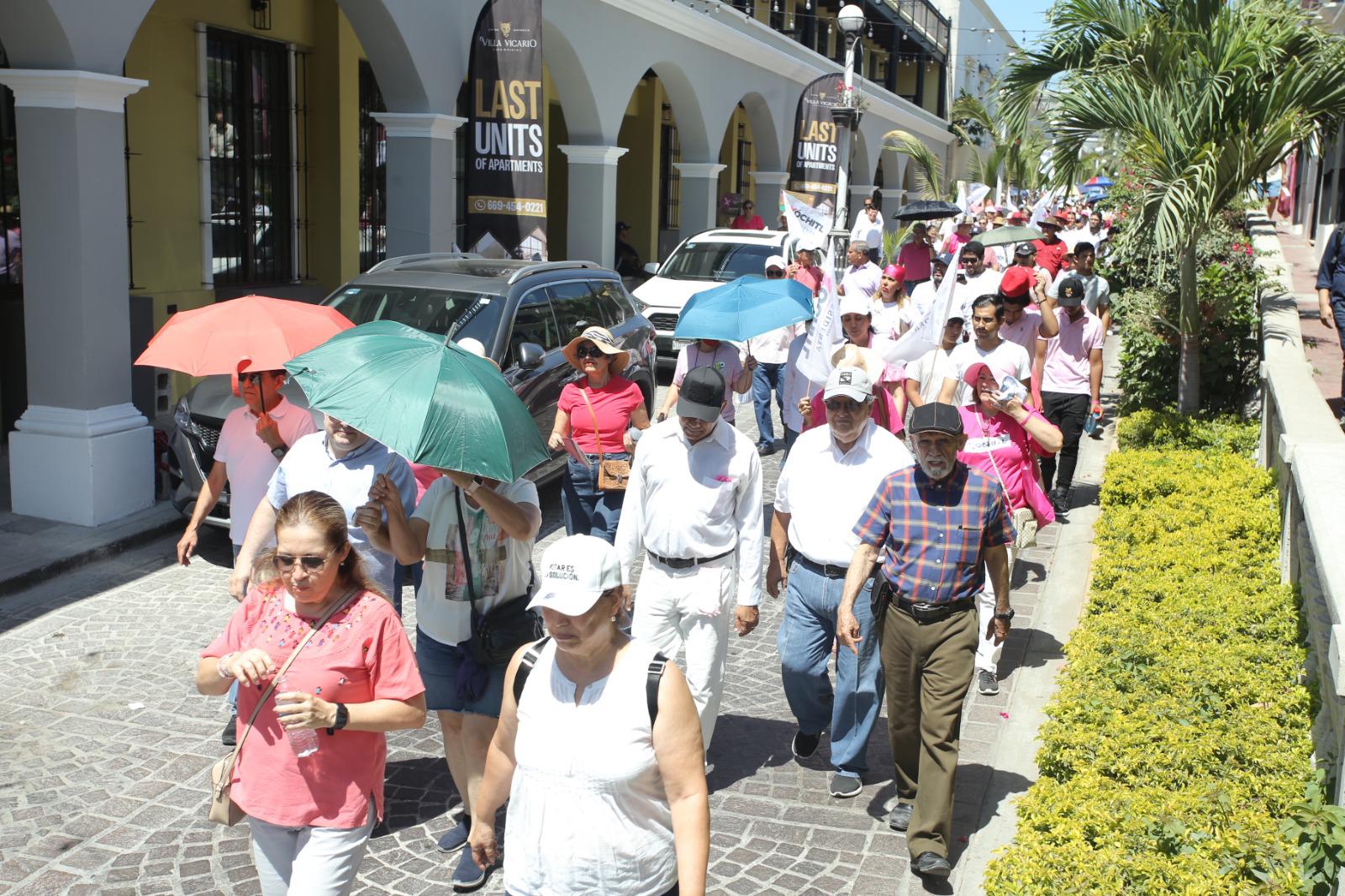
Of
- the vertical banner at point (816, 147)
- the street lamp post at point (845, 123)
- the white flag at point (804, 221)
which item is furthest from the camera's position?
the vertical banner at point (816, 147)

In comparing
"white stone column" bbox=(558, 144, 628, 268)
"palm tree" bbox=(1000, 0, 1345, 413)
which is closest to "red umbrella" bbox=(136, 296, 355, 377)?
"palm tree" bbox=(1000, 0, 1345, 413)

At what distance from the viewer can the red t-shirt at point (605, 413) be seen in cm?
760

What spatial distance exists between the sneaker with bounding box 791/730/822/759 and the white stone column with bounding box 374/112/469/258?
9630 mm

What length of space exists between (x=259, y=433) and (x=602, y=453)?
2257 millimetres

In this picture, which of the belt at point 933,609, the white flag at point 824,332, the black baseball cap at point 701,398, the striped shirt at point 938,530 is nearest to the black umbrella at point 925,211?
the white flag at point 824,332

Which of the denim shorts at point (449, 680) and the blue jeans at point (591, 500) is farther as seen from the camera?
the blue jeans at point (591, 500)

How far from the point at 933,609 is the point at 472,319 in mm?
5400

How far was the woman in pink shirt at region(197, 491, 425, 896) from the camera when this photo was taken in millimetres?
3686

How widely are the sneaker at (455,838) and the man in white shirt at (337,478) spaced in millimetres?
1004

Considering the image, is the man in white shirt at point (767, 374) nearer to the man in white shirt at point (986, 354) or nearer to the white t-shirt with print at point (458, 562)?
the man in white shirt at point (986, 354)

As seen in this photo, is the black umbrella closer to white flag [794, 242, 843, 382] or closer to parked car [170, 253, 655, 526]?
parked car [170, 253, 655, 526]

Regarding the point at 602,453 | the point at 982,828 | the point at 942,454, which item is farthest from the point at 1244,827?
the point at 602,453

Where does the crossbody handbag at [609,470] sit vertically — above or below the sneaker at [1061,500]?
above

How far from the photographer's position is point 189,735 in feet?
20.4
